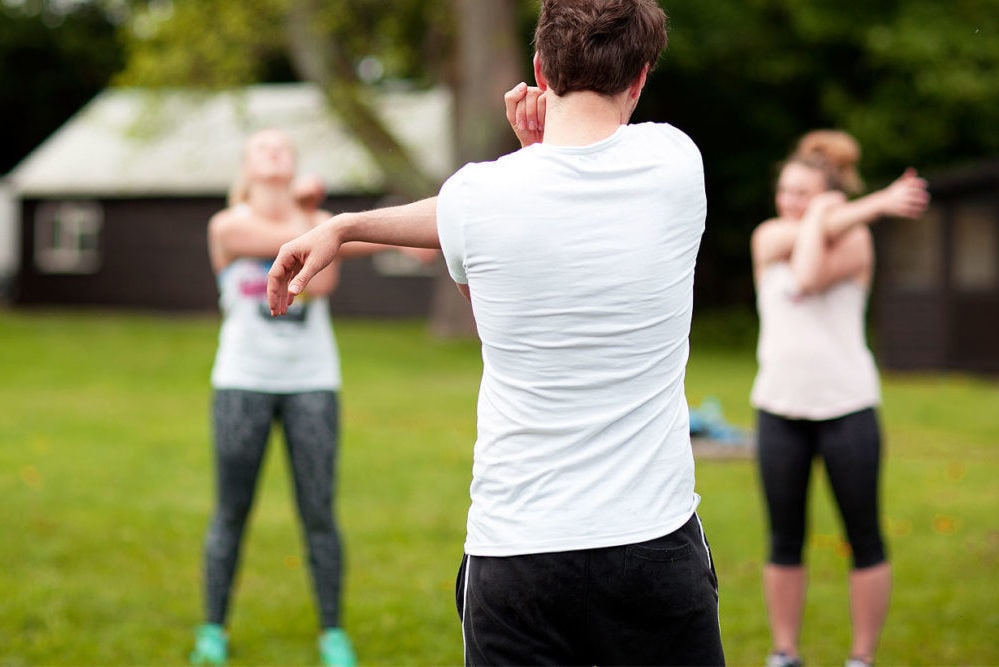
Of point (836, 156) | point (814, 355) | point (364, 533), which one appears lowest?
point (364, 533)

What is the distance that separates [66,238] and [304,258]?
38.1 metres

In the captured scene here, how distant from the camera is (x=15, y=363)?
21.4 metres

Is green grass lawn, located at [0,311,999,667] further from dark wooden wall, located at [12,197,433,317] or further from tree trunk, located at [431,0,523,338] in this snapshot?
dark wooden wall, located at [12,197,433,317]

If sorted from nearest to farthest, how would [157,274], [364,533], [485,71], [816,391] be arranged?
1. [816,391]
2. [364,533]
3. [485,71]
4. [157,274]

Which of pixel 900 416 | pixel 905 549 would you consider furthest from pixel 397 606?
pixel 900 416

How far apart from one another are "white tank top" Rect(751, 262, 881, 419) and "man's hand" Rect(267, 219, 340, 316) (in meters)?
3.09

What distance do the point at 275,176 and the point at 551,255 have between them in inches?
133

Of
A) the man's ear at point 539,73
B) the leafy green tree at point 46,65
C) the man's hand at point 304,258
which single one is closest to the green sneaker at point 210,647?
the man's hand at point 304,258

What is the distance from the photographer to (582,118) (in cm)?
258

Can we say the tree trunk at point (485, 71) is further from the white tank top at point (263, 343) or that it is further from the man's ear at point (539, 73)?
the man's ear at point (539, 73)

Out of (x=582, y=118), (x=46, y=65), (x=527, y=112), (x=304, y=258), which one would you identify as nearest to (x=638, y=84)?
(x=582, y=118)

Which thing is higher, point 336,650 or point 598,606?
point 598,606

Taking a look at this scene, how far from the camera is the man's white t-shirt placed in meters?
2.50

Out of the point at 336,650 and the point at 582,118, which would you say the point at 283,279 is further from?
the point at 336,650
